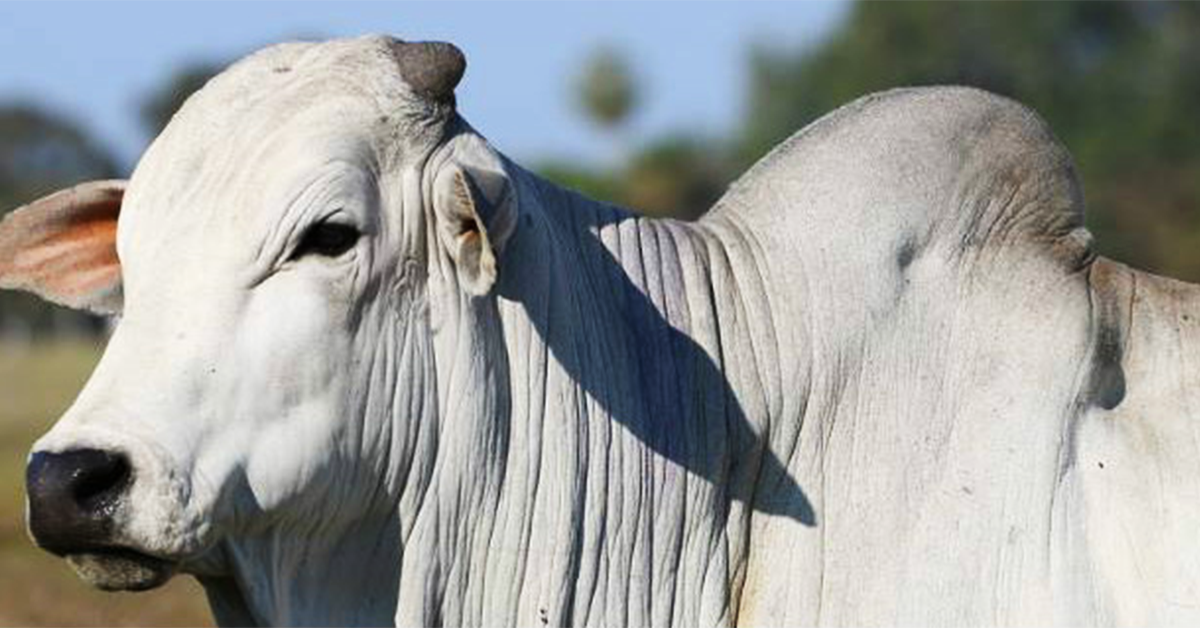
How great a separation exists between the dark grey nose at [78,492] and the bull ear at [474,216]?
83 cm

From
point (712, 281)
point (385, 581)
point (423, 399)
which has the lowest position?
point (385, 581)

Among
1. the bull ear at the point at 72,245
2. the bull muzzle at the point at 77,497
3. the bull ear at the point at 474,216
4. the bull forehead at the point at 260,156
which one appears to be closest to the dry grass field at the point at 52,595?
the bull ear at the point at 72,245

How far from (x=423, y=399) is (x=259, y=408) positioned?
43 cm

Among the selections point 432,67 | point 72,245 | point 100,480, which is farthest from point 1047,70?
point 100,480

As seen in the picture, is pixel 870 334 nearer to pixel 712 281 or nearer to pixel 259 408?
pixel 712 281

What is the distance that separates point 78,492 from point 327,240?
2.36 ft

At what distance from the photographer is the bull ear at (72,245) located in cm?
596

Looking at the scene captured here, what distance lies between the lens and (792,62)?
95.1 metres

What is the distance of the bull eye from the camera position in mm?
5398

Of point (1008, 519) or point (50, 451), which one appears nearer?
point (50, 451)

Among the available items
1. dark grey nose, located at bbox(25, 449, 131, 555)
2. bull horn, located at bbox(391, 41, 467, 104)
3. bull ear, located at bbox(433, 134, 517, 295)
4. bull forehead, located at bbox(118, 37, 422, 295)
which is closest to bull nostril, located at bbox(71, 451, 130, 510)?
dark grey nose, located at bbox(25, 449, 131, 555)

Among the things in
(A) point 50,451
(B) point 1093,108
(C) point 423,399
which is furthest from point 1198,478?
(B) point 1093,108

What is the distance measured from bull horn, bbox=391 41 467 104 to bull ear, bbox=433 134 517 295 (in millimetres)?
147

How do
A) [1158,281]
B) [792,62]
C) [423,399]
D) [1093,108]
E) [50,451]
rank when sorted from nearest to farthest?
[50,451], [423,399], [1158,281], [1093,108], [792,62]
